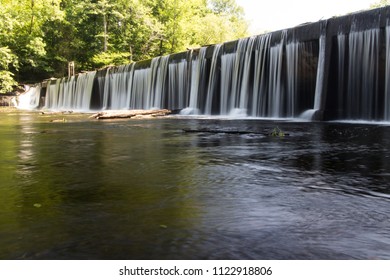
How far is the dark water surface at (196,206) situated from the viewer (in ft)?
7.30

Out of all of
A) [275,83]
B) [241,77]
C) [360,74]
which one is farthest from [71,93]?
[360,74]

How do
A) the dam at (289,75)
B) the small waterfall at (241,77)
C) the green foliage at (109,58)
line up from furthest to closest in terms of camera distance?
the green foliage at (109,58) → the small waterfall at (241,77) → the dam at (289,75)

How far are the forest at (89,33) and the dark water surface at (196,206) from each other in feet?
124

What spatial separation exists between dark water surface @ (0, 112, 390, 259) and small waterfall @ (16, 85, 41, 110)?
3749 centimetres

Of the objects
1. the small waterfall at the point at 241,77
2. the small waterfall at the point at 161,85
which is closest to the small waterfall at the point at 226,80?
the small waterfall at the point at 241,77

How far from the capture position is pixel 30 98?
42219 millimetres

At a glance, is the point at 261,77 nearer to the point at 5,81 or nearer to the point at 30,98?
the point at 5,81

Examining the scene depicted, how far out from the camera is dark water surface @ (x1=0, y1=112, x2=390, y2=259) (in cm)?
222

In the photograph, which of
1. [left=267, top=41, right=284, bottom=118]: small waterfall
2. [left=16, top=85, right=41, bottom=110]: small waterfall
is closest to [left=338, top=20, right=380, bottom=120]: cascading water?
[left=267, top=41, right=284, bottom=118]: small waterfall

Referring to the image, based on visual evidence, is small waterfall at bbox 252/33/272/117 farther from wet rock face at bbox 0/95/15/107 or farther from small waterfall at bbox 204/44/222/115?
wet rock face at bbox 0/95/15/107

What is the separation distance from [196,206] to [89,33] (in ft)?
144

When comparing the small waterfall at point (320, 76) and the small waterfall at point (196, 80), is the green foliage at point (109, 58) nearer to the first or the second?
the small waterfall at point (196, 80)

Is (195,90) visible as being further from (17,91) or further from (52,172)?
(17,91)

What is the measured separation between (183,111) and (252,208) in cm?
2011
